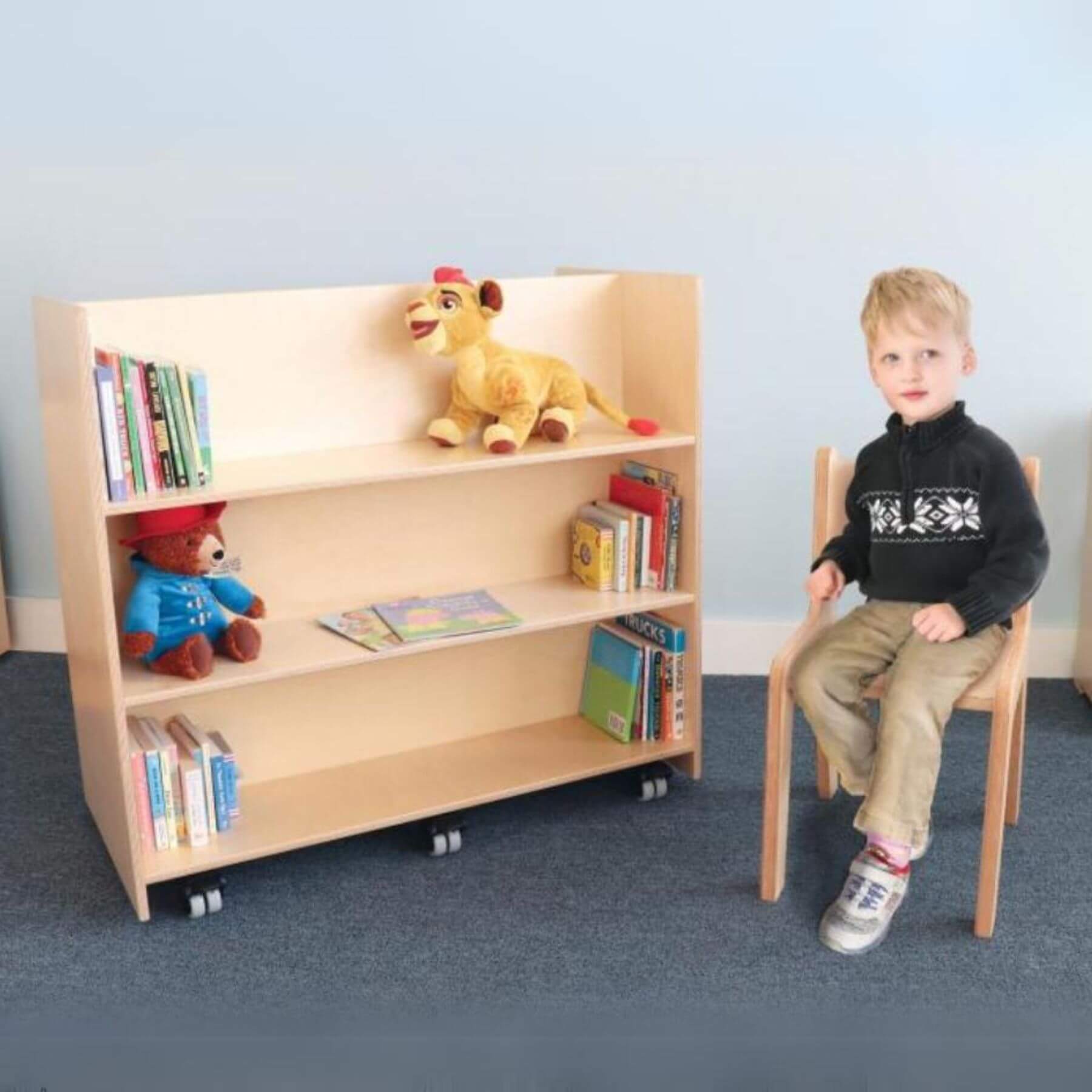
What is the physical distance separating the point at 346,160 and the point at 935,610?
1737mm

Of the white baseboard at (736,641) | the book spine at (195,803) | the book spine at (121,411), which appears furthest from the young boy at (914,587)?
the book spine at (121,411)

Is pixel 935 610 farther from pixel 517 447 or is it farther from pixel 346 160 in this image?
pixel 346 160

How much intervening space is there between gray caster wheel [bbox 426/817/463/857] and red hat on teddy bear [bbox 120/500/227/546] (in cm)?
69

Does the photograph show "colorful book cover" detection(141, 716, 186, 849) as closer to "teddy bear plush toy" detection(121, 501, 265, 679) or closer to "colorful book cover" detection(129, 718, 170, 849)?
"colorful book cover" detection(129, 718, 170, 849)

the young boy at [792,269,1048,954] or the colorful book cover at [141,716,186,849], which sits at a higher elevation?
the young boy at [792,269,1048,954]

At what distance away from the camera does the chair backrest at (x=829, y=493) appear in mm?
2416

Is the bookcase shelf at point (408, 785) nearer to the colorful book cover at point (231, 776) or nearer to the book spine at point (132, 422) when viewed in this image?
the colorful book cover at point (231, 776)

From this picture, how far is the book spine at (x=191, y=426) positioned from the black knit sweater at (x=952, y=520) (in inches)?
43.5

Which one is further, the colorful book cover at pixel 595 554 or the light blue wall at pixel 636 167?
the light blue wall at pixel 636 167

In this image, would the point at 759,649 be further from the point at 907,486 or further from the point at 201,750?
the point at 201,750

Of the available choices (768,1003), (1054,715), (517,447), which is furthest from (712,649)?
(768,1003)

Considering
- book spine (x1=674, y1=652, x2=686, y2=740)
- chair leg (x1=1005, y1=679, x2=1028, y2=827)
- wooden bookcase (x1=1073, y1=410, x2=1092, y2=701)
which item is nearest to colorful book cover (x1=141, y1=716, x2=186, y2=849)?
book spine (x1=674, y1=652, x2=686, y2=740)

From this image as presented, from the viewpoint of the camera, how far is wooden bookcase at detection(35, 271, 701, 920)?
89.0 inches

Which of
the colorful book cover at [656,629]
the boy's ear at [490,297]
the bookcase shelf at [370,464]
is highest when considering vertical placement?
the boy's ear at [490,297]
